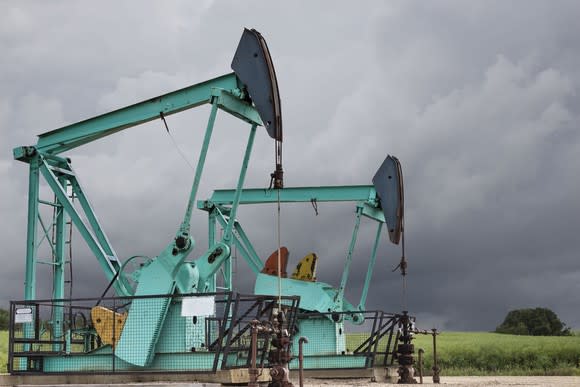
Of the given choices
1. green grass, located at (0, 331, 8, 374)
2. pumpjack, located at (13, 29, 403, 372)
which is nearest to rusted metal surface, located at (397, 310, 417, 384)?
pumpjack, located at (13, 29, 403, 372)

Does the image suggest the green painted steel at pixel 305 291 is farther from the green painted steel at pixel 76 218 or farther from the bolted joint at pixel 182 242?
the bolted joint at pixel 182 242

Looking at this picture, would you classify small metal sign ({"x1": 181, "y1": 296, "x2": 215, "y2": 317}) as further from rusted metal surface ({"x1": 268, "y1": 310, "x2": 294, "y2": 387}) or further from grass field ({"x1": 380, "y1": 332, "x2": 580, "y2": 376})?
grass field ({"x1": 380, "y1": 332, "x2": 580, "y2": 376})

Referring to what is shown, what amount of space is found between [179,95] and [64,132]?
2.21 m

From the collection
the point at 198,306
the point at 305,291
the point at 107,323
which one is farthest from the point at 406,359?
the point at 107,323

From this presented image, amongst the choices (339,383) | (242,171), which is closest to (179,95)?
(242,171)

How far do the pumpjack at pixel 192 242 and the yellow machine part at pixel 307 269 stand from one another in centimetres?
2

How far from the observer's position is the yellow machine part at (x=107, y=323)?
1133 centimetres

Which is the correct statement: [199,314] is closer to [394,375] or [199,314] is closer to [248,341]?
[248,341]

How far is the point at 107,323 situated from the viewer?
37.6 ft

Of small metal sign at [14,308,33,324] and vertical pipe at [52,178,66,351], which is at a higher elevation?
vertical pipe at [52,178,66,351]

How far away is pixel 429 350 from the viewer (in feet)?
76.4

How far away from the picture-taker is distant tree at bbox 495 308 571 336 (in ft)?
166

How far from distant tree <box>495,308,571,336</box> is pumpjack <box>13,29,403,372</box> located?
35.2m

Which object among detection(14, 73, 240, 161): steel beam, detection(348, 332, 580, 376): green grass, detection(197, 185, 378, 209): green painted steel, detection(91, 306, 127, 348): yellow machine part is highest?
detection(14, 73, 240, 161): steel beam
